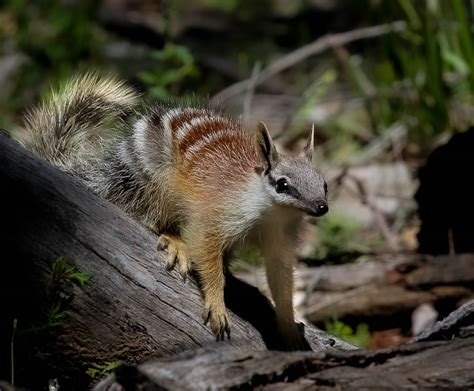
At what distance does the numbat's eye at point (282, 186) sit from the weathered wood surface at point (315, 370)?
836 millimetres

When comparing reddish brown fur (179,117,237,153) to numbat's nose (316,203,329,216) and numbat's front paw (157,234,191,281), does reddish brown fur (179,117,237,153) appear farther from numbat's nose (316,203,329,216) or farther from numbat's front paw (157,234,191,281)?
numbat's nose (316,203,329,216)

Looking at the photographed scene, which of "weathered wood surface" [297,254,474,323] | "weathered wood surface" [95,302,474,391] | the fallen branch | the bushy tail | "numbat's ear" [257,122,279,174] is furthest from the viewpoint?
the fallen branch

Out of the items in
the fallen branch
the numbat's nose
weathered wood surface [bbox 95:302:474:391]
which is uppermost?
the fallen branch

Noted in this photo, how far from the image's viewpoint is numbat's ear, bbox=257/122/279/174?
3.82 m

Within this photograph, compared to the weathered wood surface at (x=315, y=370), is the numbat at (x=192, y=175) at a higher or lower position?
higher

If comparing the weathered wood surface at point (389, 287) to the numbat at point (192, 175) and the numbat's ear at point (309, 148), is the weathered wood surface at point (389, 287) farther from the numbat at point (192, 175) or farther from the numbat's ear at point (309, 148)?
the numbat's ear at point (309, 148)

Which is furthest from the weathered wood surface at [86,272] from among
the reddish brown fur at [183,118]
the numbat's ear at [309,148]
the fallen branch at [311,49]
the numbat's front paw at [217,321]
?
the fallen branch at [311,49]

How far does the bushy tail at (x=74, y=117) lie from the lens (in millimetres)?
4504

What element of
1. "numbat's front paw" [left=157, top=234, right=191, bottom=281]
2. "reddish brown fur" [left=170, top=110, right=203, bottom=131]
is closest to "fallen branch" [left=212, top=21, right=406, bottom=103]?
"reddish brown fur" [left=170, top=110, right=203, bottom=131]

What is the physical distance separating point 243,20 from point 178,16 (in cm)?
75

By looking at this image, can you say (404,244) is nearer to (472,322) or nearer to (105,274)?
(472,322)

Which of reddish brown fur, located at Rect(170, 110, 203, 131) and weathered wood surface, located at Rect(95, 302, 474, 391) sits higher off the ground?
reddish brown fur, located at Rect(170, 110, 203, 131)

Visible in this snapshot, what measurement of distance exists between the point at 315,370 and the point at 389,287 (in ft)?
8.31

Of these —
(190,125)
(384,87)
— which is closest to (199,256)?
(190,125)
